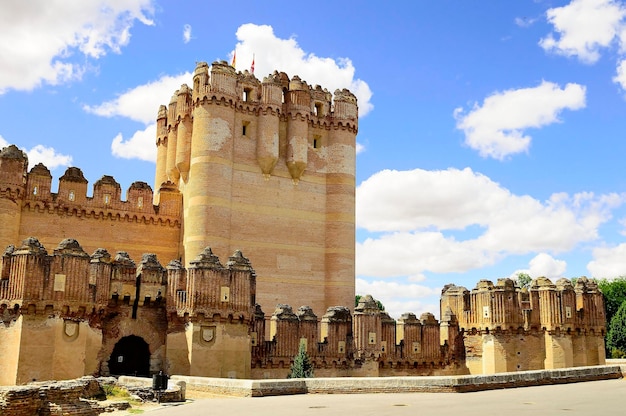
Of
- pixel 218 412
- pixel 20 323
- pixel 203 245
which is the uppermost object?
pixel 203 245

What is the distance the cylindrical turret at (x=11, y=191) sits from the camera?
115 feet

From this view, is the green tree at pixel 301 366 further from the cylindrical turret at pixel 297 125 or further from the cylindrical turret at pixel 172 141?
the cylindrical turret at pixel 172 141

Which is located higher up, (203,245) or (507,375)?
(203,245)

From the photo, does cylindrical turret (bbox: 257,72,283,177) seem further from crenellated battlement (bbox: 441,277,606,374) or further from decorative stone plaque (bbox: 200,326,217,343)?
decorative stone plaque (bbox: 200,326,217,343)

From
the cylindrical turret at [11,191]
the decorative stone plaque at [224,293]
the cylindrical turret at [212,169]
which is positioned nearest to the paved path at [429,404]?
the decorative stone plaque at [224,293]

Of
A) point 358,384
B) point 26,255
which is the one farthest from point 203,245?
point 358,384

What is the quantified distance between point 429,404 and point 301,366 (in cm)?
1181

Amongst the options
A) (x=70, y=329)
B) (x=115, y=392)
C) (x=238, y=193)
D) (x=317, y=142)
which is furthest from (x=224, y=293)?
(x=317, y=142)

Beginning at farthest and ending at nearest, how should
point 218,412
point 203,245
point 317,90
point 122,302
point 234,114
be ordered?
1. point 317,90
2. point 234,114
3. point 203,245
4. point 122,302
5. point 218,412

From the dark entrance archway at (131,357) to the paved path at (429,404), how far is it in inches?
319

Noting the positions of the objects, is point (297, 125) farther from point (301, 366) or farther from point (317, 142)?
point (301, 366)

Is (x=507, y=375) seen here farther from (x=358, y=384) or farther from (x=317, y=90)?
(x=317, y=90)

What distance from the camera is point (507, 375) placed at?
2131 cm

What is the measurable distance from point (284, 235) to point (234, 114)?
771 cm
